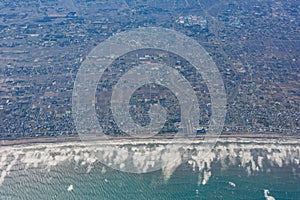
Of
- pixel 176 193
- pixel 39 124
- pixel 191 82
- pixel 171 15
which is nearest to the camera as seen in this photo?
pixel 176 193

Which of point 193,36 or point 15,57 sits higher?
point 193,36

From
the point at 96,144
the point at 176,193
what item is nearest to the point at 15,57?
the point at 96,144

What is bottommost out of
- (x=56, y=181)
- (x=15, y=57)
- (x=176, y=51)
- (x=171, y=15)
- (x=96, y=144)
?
(x=56, y=181)

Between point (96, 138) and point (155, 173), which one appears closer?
point (155, 173)

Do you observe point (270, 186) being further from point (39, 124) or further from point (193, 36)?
point (193, 36)

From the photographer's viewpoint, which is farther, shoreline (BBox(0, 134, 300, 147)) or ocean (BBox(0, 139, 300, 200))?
shoreline (BBox(0, 134, 300, 147))

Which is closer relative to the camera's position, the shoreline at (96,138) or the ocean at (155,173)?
the ocean at (155,173)

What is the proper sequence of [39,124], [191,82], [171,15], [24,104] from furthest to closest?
[171,15]
[191,82]
[24,104]
[39,124]

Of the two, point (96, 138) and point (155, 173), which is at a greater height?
point (96, 138)
